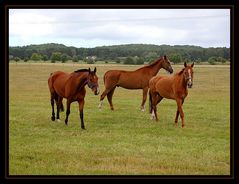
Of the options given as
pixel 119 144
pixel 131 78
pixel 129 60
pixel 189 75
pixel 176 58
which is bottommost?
pixel 119 144

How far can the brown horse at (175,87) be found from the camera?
9.86m

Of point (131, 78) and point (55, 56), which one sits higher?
point (55, 56)

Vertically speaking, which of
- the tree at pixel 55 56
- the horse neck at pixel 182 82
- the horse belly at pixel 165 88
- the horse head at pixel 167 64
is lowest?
the horse belly at pixel 165 88

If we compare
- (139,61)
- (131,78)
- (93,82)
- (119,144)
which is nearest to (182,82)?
(93,82)

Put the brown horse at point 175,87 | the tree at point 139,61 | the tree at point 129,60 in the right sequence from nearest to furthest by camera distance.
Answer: the brown horse at point 175,87
the tree at point 139,61
the tree at point 129,60

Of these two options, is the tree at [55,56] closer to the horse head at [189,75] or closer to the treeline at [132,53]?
the treeline at [132,53]

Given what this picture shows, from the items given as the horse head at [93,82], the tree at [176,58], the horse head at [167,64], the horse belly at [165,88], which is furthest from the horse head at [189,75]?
the tree at [176,58]

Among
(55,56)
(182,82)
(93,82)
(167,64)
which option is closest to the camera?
(93,82)

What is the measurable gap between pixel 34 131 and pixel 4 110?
5.18 metres

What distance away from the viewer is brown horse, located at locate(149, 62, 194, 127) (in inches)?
388

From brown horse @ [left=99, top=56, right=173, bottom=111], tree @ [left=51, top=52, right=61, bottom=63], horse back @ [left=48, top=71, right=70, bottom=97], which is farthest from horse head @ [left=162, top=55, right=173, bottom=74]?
tree @ [left=51, top=52, right=61, bottom=63]

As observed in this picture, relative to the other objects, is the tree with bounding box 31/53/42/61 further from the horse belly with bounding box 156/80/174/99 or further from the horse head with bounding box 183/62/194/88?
the horse head with bounding box 183/62/194/88

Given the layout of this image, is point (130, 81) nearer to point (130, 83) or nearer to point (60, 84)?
point (130, 83)

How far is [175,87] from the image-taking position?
1062 centimetres
